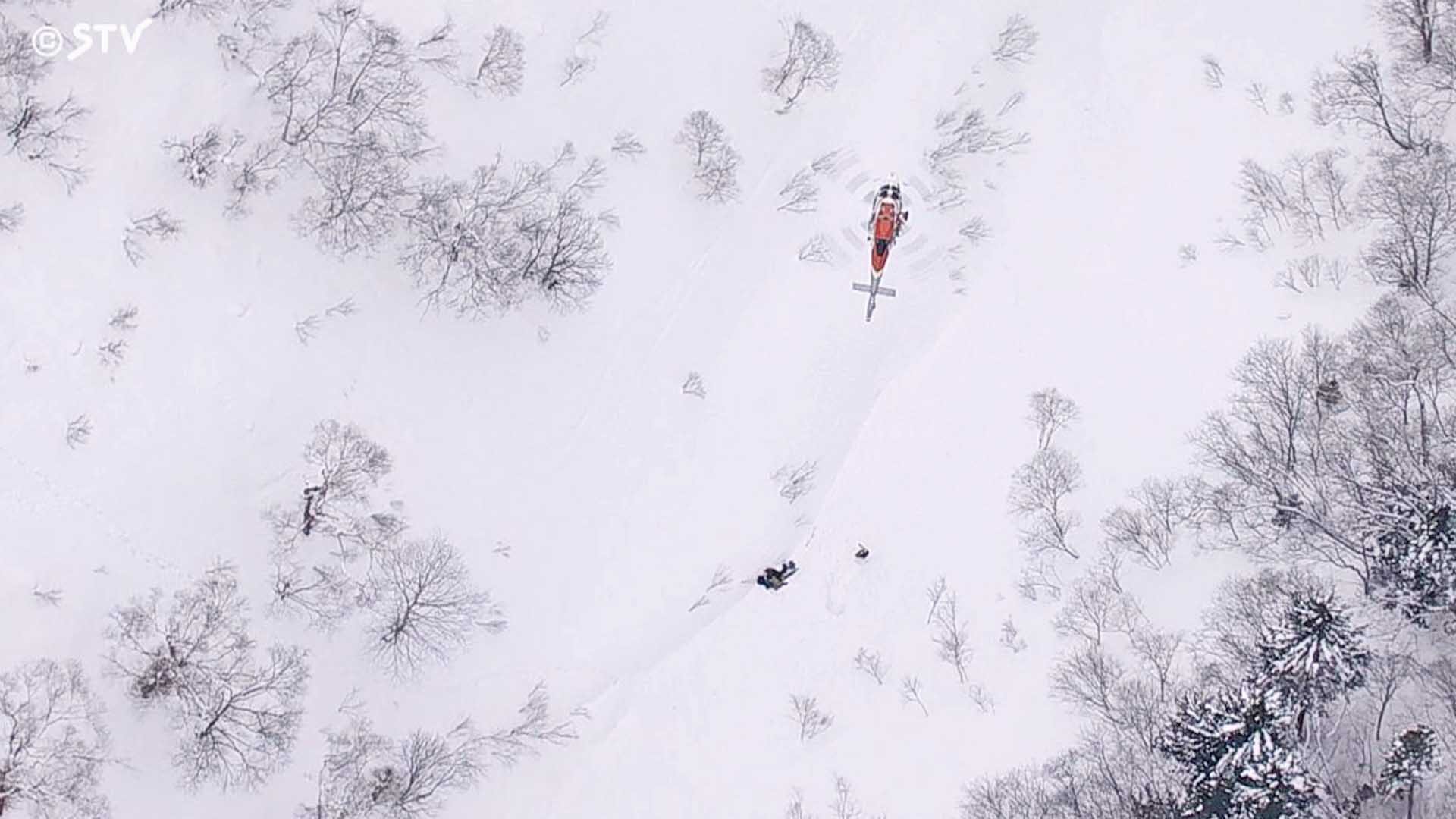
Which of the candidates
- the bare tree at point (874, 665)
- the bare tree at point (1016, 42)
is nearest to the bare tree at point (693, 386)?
the bare tree at point (874, 665)

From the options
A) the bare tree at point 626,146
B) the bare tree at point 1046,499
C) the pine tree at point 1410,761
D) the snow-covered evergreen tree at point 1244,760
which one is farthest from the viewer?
the bare tree at point 626,146

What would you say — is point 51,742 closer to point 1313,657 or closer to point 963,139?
point 963,139

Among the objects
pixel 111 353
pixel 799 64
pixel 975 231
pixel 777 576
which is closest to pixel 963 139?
pixel 975 231

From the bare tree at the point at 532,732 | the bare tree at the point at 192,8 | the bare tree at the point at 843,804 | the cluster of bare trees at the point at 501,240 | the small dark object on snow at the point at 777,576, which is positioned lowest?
the bare tree at the point at 843,804

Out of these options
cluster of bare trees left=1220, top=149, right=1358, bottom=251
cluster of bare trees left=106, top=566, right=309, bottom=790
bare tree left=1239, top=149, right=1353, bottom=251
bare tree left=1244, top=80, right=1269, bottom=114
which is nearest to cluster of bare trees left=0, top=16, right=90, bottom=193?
cluster of bare trees left=106, top=566, right=309, bottom=790

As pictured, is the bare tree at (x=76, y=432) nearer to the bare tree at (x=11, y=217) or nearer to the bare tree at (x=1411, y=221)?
the bare tree at (x=11, y=217)

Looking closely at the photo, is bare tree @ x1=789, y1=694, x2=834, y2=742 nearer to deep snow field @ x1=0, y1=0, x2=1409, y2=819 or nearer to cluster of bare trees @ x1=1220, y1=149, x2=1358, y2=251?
deep snow field @ x1=0, y1=0, x2=1409, y2=819

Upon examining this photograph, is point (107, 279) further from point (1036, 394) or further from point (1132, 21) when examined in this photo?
point (1132, 21)
